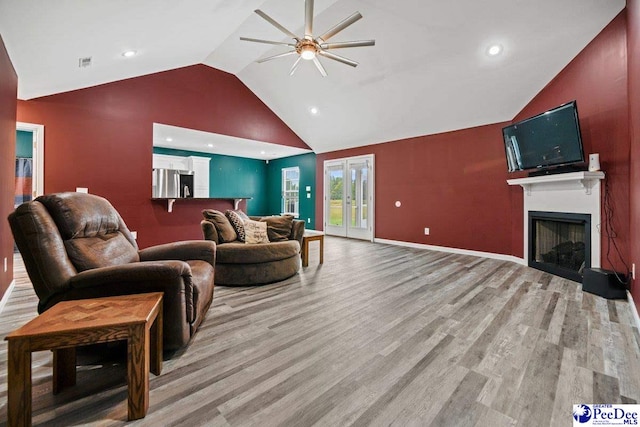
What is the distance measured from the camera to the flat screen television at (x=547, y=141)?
3164mm

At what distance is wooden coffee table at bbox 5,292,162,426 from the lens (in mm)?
1064

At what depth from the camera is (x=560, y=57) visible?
11.4 feet

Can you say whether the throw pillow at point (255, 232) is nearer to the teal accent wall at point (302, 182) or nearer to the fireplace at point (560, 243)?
the fireplace at point (560, 243)

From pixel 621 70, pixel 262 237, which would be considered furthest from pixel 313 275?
pixel 621 70

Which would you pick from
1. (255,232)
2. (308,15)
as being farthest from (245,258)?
(308,15)

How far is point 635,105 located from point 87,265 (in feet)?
14.7

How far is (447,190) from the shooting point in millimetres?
5414

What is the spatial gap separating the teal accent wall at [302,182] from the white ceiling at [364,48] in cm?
272

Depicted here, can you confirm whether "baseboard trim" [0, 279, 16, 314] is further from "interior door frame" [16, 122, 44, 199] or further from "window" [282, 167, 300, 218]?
"window" [282, 167, 300, 218]

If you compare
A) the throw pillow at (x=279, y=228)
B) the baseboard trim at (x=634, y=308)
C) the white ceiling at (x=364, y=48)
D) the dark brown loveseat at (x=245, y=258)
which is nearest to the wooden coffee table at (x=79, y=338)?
the dark brown loveseat at (x=245, y=258)

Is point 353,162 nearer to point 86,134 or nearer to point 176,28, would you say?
point 176,28

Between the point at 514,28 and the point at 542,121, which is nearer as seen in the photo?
the point at 514,28

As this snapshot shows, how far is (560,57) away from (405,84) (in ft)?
6.52

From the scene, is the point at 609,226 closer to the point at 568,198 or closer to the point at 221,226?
the point at 568,198
